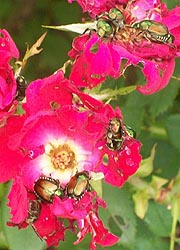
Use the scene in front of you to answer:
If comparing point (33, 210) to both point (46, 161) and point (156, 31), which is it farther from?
point (156, 31)

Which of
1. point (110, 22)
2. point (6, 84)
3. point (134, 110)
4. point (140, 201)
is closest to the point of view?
point (6, 84)

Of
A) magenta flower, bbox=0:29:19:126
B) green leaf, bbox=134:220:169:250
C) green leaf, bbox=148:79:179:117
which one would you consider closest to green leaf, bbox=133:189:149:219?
green leaf, bbox=134:220:169:250

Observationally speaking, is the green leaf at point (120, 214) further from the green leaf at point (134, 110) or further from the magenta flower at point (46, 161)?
the magenta flower at point (46, 161)

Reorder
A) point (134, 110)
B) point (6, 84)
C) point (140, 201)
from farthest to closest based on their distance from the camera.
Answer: point (134, 110) → point (140, 201) → point (6, 84)

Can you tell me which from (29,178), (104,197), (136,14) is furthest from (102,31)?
(104,197)

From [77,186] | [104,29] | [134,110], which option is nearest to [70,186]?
[77,186]

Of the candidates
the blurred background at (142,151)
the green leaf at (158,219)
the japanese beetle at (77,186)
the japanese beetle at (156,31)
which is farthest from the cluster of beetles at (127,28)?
the green leaf at (158,219)

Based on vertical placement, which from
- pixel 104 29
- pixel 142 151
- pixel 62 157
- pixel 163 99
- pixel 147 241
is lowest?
pixel 147 241
